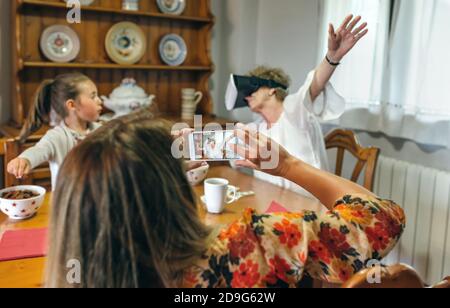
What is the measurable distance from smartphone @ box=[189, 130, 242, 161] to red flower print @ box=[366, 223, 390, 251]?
395 millimetres

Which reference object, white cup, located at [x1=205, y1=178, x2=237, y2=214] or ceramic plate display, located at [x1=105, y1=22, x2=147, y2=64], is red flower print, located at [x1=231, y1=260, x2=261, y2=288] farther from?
ceramic plate display, located at [x1=105, y1=22, x2=147, y2=64]

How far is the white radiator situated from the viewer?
2.04 metres

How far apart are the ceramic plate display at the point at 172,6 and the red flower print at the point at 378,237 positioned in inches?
89.8

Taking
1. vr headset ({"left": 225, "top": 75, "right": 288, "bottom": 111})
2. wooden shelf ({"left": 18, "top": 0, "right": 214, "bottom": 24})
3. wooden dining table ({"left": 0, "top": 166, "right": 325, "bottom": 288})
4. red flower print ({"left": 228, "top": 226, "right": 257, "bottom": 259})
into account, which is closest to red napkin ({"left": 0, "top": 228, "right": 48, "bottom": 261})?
wooden dining table ({"left": 0, "top": 166, "right": 325, "bottom": 288})

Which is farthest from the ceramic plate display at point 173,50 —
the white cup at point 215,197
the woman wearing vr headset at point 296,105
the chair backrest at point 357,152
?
the white cup at point 215,197

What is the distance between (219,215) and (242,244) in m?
0.62

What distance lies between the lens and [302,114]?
1.97 metres

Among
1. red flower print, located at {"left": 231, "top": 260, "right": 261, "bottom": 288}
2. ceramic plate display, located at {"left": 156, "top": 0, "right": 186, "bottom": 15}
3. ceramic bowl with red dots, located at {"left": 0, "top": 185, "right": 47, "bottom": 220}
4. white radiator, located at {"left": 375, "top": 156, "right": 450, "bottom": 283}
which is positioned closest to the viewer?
red flower print, located at {"left": 231, "top": 260, "right": 261, "bottom": 288}

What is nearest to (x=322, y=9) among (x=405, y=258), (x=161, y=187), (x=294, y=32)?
(x=294, y=32)

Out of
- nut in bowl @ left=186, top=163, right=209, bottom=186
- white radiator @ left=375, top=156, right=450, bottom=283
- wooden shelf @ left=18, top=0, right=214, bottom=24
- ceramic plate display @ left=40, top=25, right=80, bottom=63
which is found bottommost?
white radiator @ left=375, top=156, right=450, bottom=283

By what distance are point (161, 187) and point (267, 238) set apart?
0.64 ft

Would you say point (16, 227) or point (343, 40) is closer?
point (16, 227)

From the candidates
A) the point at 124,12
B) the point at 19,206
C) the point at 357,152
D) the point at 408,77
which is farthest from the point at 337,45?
the point at 124,12
